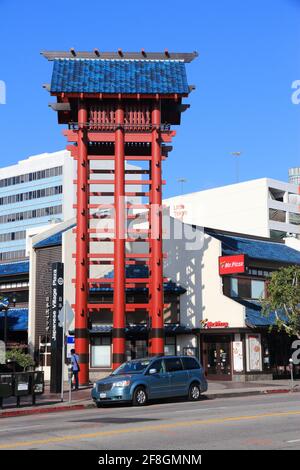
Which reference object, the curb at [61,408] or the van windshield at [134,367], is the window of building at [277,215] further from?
the van windshield at [134,367]

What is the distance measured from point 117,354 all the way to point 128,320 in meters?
5.34

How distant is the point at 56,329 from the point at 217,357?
48.4ft

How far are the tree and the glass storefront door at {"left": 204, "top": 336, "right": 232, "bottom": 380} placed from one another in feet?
11.9

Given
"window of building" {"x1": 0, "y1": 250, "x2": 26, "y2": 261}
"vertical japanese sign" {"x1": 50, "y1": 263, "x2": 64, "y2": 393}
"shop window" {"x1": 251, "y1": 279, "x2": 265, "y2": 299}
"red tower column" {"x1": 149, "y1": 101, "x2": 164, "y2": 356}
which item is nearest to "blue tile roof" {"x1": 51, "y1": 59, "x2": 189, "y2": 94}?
"red tower column" {"x1": 149, "y1": 101, "x2": 164, "y2": 356}

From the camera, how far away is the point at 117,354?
1462 inches

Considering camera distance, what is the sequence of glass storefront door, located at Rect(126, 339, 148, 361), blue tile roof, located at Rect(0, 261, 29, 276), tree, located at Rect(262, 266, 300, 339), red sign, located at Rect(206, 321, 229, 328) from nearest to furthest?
tree, located at Rect(262, 266, 300, 339) < red sign, located at Rect(206, 321, 229, 328) < glass storefront door, located at Rect(126, 339, 148, 361) < blue tile roof, located at Rect(0, 261, 29, 276)

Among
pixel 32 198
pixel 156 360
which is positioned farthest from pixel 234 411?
pixel 32 198

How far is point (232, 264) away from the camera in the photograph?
40156 millimetres

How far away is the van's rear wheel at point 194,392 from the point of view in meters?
25.5

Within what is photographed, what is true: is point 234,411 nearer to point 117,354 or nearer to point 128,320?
point 117,354

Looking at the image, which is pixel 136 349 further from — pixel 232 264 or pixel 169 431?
pixel 169 431

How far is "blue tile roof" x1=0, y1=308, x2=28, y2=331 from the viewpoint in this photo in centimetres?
4544

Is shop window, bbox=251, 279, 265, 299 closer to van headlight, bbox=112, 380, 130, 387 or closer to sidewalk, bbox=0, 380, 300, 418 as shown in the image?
sidewalk, bbox=0, 380, 300, 418

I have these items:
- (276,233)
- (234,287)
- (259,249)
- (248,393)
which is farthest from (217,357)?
(276,233)
